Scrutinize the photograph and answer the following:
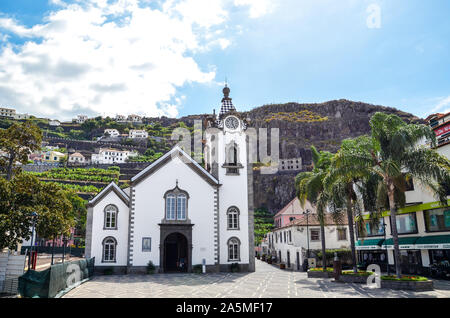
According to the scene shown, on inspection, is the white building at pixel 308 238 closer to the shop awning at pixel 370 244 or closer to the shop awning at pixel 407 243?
the shop awning at pixel 370 244

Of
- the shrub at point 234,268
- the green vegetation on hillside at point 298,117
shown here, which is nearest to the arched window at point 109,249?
the shrub at point 234,268

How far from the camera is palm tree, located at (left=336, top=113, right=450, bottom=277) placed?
18.9m

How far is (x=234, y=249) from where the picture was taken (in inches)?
1251

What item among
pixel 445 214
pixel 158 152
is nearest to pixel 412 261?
pixel 445 214

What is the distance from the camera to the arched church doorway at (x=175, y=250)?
32.5 metres

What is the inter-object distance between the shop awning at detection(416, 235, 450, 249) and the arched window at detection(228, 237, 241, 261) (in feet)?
46.1

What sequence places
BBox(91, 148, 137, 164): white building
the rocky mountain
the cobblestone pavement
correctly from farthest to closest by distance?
BBox(91, 148, 137, 164): white building < the rocky mountain < the cobblestone pavement

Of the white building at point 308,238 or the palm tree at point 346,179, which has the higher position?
the palm tree at point 346,179

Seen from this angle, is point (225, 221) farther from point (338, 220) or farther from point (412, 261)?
point (412, 261)

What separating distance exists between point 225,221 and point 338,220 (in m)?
10.9

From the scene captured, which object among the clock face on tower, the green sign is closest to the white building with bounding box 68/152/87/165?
the clock face on tower

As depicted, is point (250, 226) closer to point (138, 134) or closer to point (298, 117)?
point (298, 117)

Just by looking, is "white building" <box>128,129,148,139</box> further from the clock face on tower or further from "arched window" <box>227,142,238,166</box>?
"arched window" <box>227,142,238,166</box>

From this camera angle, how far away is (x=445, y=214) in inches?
961
